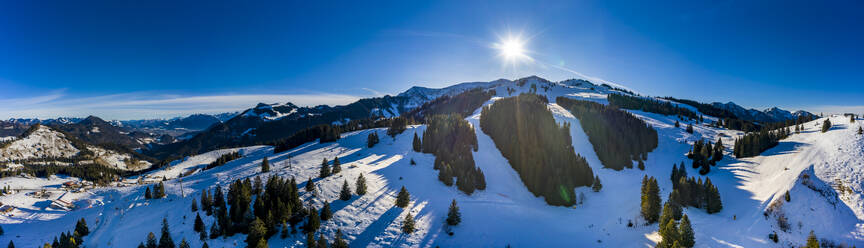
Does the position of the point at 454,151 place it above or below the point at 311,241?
above

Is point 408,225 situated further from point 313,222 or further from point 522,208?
point 522,208

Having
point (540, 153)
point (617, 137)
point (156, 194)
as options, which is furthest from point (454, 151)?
point (156, 194)

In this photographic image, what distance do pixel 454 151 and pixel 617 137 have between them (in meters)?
46.9

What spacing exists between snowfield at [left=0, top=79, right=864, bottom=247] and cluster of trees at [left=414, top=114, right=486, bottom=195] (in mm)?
2504

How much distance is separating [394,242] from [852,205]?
56.2m

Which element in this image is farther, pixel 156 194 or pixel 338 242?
pixel 156 194

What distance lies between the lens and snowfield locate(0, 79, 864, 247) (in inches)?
1412

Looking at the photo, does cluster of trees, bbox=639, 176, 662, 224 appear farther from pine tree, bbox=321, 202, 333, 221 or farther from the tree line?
pine tree, bbox=321, 202, 333, 221

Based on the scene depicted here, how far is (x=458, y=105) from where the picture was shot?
19688 cm

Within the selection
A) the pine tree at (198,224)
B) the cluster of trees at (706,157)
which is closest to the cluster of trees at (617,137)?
the cluster of trees at (706,157)

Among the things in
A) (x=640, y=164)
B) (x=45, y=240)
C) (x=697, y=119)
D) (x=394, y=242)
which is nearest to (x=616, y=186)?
(x=640, y=164)

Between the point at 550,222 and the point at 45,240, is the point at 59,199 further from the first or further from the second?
the point at 550,222

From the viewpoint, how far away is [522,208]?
5034cm

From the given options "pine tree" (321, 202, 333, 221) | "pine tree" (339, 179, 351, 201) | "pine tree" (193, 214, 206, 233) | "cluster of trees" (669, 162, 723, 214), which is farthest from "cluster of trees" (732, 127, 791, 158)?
"pine tree" (193, 214, 206, 233)
